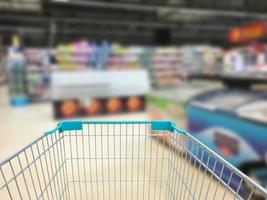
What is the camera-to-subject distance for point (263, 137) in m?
2.18

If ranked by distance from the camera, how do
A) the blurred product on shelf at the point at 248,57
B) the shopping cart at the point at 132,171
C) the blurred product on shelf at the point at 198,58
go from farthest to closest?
1. the blurred product on shelf at the point at 198,58
2. the blurred product on shelf at the point at 248,57
3. the shopping cart at the point at 132,171

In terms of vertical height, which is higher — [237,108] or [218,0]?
[218,0]

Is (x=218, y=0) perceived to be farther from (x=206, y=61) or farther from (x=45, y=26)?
(x=45, y=26)

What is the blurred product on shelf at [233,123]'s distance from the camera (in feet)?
7.40

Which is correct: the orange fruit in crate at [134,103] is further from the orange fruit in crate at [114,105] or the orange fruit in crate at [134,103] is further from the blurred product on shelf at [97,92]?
the orange fruit in crate at [114,105]

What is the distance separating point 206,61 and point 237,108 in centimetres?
965

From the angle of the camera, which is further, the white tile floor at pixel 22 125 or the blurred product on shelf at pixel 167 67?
the blurred product on shelf at pixel 167 67

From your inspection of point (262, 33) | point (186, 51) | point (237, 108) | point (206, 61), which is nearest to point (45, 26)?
point (186, 51)

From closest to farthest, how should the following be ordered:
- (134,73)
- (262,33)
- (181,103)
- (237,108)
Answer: (237,108), (181,103), (134,73), (262,33)

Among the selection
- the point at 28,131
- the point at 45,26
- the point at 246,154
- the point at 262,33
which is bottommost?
the point at 28,131

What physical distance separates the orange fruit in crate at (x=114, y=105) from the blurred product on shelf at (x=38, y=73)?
349 centimetres

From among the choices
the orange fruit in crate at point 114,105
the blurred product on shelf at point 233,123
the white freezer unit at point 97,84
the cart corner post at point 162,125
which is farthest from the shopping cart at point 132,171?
the orange fruit in crate at point 114,105

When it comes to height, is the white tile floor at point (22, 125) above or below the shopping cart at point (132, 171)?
below

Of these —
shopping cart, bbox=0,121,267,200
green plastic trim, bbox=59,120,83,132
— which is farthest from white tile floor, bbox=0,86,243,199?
green plastic trim, bbox=59,120,83,132
